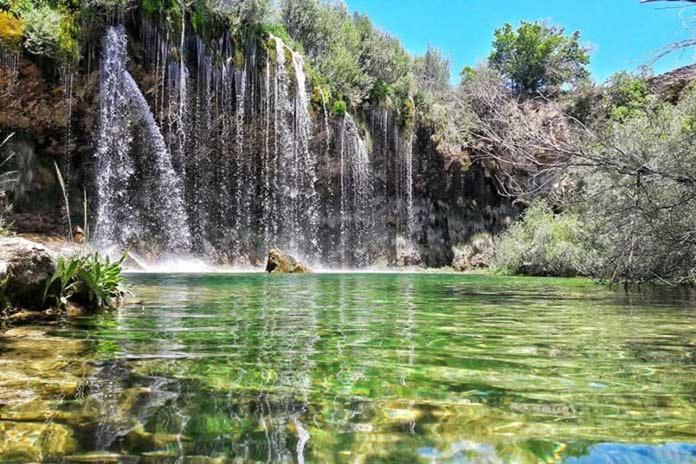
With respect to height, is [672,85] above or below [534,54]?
below

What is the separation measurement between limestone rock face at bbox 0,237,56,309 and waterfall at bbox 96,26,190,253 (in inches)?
630

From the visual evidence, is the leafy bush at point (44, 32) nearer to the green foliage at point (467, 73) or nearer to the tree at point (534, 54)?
the green foliage at point (467, 73)

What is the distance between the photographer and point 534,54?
3919 cm

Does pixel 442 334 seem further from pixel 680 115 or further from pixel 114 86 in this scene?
pixel 114 86

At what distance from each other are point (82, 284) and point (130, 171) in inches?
662

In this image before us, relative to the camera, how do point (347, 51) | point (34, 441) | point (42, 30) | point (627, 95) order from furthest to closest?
point (627, 95) → point (347, 51) → point (42, 30) → point (34, 441)

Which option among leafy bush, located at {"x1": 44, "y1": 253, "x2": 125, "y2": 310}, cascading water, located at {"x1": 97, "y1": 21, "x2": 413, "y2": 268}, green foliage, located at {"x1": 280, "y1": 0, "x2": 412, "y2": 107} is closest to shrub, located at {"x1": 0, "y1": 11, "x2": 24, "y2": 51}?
cascading water, located at {"x1": 97, "y1": 21, "x2": 413, "y2": 268}

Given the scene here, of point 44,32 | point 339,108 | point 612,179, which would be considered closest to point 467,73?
point 339,108

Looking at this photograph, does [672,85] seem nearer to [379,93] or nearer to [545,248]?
[545,248]

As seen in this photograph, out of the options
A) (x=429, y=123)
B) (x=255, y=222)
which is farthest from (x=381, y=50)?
(x=255, y=222)

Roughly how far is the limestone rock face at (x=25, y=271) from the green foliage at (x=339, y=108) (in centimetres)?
2264

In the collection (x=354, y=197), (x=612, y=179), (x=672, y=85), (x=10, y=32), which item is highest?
(x=672, y=85)

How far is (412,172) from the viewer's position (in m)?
32.0

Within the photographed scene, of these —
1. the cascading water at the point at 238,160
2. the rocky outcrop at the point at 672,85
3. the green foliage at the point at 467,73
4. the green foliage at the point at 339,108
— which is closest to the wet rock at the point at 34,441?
the cascading water at the point at 238,160
